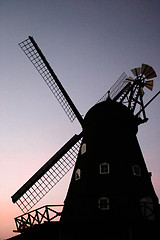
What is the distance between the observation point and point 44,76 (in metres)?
18.7

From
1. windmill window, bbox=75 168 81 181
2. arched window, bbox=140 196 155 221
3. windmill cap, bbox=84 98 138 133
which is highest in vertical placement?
windmill cap, bbox=84 98 138 133

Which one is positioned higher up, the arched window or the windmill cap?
the windmill cap

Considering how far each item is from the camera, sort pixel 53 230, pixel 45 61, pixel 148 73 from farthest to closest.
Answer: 1. pixel 45 61
2. pixel 148 73
3. pixel 53 230

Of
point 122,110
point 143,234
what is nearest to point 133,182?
point 143,234

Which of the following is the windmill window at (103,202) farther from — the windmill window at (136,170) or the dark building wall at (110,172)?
the windmill window at (136,170)

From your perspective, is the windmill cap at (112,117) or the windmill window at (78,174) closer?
the windmill window at (78,174)

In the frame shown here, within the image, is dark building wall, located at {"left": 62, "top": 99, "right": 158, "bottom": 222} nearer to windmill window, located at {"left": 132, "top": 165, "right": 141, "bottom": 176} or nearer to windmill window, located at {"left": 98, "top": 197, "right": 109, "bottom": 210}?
windmill window, located at {"left": 132, "top": 165, "right": 141, "bottom": 176}

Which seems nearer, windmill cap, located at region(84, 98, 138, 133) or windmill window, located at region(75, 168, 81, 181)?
windmill window, located at region(75, 168, 81, 181)

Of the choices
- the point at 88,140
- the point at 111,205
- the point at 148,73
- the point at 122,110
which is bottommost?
the point at 111,205

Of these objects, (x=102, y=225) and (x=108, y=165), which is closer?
(x=102, y=225)

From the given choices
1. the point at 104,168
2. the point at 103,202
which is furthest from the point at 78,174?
the point at 103,202

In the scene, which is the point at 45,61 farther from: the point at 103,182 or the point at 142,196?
the point at 142,196

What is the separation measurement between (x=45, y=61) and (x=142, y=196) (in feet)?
46.1

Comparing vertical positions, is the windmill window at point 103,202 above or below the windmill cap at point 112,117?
below
